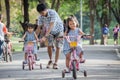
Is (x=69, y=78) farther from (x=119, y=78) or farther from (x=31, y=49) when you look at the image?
(x=31, y=49)

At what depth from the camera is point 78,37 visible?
13727mm

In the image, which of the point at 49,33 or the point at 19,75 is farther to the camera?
the point at 49,33

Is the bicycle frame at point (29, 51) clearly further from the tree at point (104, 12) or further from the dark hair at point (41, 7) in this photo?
the tree at point (104, 12)

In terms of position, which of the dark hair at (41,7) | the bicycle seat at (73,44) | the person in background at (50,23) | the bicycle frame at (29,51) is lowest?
the bicycle frame at (29,51)

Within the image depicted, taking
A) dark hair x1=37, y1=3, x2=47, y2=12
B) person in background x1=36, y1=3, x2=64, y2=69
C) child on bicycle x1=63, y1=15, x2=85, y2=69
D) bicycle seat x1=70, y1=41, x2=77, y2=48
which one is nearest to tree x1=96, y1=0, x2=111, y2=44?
person in background x1=36, y1=3, x2=64, y2=69

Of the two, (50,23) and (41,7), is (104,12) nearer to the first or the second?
(50,23)

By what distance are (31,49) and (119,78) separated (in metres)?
4.22

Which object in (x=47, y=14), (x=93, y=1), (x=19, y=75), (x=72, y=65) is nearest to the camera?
(x=72, y=65)

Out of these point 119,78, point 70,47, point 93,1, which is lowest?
point 119,78

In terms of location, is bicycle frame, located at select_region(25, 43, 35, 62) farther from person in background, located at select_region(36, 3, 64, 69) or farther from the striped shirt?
the striped shirt

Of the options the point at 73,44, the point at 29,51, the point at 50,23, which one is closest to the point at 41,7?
the point at 50,23

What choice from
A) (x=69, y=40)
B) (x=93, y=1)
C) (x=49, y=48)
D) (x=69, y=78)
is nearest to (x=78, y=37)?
(x=69, y=40)

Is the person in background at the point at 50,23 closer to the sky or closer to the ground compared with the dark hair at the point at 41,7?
closer to the ground

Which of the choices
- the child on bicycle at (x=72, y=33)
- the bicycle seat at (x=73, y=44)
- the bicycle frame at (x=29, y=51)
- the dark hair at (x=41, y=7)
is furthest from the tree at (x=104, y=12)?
the bicycle seat at (x=73, y=44)
